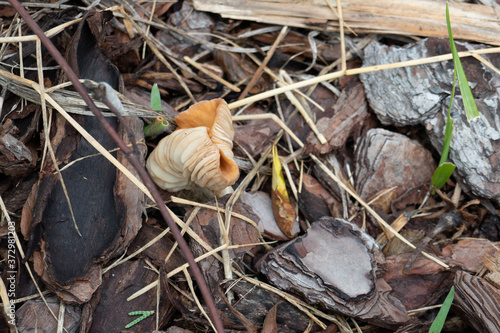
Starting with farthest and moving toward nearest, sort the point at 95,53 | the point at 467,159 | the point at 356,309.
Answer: the point at 467,159
the point at 95,53
the point at 356,309

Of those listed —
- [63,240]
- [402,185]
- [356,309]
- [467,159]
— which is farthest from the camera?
[402,185]

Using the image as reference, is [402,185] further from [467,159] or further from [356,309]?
[356,309]

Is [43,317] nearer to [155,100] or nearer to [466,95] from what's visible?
[155,100]

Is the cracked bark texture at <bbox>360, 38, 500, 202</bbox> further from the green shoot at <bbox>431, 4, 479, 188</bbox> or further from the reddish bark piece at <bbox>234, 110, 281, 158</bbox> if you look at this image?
the reddish bark piece at <bbox>234, 110, 281, 158</bbox>

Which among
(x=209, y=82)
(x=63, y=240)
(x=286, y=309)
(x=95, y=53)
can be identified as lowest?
(x=286, y=309)

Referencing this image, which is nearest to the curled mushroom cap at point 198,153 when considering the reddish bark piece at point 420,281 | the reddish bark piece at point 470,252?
the reddish bark piece at point 420,281

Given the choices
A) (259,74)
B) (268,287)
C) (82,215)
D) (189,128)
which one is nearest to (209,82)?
(259,74)

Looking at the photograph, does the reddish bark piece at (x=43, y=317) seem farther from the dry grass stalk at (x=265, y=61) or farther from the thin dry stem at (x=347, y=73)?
the dry grass stalk at (x=265, y=61)

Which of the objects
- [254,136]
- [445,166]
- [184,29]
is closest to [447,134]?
[445,166]
